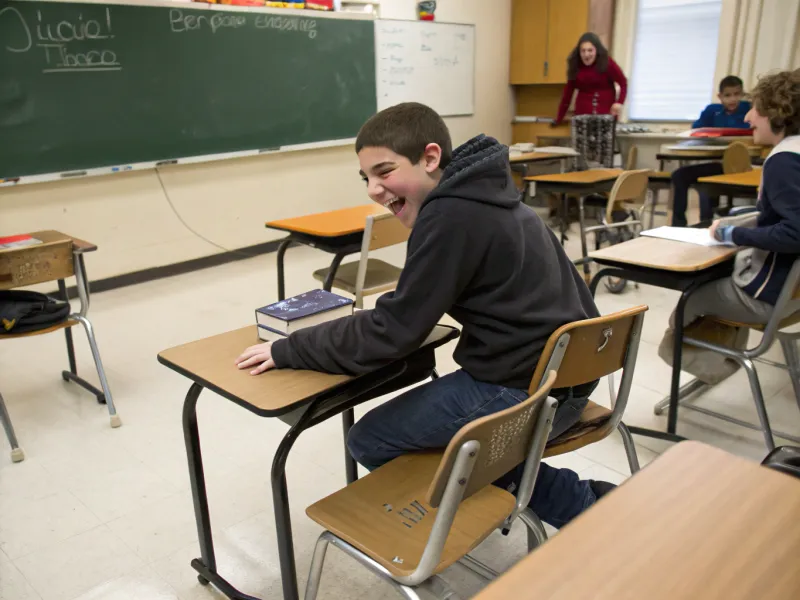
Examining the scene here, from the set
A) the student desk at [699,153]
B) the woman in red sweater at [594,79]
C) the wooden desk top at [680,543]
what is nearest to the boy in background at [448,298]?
the wooden desk top at [680,543]

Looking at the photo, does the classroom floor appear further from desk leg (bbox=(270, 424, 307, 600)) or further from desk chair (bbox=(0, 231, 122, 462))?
desk leg (bbox=(270, 424, 307, 600))

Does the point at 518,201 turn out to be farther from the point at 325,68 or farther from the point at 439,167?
the point at 325,68

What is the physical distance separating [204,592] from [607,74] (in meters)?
5.68

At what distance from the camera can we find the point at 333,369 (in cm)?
136

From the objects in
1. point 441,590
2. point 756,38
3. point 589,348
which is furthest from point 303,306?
point 756,38

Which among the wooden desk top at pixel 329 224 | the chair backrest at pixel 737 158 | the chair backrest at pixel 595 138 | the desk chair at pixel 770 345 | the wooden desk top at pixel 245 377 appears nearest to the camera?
the wooden desk top at pixel 245 377

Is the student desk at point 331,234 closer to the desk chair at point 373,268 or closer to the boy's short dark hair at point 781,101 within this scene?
the desk chair at point 373,268

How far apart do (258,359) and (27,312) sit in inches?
58.2

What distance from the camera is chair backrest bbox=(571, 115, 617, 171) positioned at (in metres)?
5.80

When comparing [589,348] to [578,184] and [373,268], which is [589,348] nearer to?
[373,268]

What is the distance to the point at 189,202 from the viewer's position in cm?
490

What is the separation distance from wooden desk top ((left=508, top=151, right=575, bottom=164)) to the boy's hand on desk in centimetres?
409

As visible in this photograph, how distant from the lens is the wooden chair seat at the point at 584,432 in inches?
58.1

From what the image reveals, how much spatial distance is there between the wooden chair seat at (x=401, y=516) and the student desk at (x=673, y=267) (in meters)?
1.11
